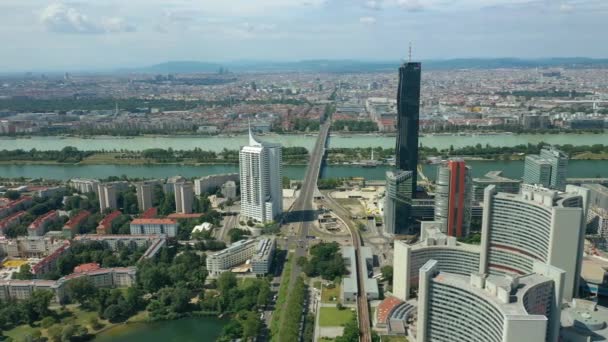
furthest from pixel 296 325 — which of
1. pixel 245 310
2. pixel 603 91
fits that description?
pixel 603 91

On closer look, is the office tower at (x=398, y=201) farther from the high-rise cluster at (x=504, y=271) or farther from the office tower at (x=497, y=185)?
the office tower at (x=497, y=185)

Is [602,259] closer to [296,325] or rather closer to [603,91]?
[296,325]

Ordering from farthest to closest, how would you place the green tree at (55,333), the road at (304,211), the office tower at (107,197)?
the office tower at (107,197), the road at (304,211), the green tree at (55,333)

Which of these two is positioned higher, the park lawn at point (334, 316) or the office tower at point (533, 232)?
the office tower at point (533, 232)

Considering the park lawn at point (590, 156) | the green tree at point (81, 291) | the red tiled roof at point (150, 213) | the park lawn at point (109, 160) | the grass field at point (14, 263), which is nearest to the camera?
the green tree at point (81, 291)

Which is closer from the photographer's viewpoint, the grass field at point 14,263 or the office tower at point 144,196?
the grass field at point 14,263

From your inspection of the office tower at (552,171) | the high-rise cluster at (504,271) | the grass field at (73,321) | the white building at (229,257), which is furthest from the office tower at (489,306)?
the office tower at (552,171)

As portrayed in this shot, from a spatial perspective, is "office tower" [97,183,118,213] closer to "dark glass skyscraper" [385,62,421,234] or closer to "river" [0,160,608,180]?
"river" [0,160,608,180]
